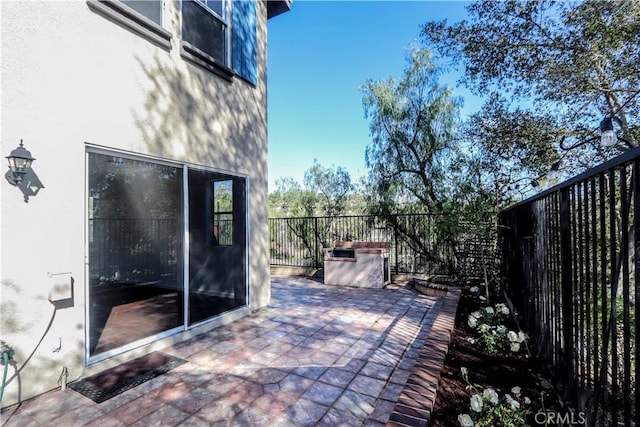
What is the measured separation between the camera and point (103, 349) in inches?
119

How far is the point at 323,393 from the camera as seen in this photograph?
2.47 m

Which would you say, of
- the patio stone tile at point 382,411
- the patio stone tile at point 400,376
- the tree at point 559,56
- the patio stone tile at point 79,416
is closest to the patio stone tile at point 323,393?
the patio stone tile at point 382,411

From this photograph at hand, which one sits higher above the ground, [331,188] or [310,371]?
[331,188]

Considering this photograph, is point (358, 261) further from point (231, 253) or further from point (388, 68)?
point (388, 68)

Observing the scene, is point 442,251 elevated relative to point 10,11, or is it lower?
lower

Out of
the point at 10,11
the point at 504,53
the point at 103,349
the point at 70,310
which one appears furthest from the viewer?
the point at 504,53

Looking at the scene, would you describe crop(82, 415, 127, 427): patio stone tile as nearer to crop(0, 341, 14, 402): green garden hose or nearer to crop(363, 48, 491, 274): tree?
crop(0, 341, 14, 402): green garden hose

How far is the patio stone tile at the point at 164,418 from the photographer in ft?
6.85

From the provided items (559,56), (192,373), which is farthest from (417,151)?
(192,373)

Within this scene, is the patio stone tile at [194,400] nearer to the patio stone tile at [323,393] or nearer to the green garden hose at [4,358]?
the patio stone tile at [323,393]

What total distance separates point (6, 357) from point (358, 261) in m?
5.62

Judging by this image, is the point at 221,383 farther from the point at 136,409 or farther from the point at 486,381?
the point at 486,381

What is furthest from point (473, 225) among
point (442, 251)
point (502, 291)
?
point (442, 251)

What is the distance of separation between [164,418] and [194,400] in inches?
10.0
